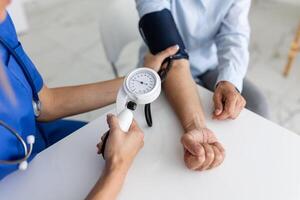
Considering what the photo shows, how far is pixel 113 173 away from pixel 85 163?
100 millimetres

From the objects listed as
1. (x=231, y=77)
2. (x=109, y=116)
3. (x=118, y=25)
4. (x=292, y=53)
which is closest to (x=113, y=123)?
(x=109, y=116)

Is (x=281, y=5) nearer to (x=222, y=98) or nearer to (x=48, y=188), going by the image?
(x=222, y=98)

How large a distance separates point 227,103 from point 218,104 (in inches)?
0.9

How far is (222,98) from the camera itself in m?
0.94

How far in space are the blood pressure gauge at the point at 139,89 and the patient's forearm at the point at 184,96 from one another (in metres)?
0.14

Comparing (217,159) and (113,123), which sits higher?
(113,123)

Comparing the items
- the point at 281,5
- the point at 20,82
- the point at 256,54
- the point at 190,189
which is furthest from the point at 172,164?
the point at 281,5

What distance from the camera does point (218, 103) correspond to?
0.91 m

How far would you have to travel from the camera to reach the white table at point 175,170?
76 centimetres

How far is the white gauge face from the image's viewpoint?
78 centimetres

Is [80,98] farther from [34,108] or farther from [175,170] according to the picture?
[175,170]

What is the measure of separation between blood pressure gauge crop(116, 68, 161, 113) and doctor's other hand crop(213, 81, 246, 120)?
19cm

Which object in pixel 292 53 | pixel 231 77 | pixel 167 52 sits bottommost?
pixel 292 53

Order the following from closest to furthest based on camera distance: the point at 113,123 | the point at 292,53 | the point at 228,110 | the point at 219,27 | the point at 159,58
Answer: the point at 113,123 < the point at 228,110 < the point at 159,58 < the point at 219,27 < the point at 292,53
